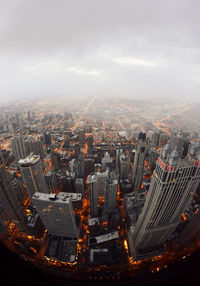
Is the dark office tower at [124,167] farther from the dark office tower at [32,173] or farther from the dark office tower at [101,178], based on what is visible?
the dark office tower at [32,173]

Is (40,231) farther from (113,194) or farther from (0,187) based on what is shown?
(113,194)

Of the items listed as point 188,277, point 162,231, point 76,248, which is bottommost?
point 76,248

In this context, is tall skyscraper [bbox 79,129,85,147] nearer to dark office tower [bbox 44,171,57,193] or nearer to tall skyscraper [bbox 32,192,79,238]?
dark office tower [bbox 44,171,57,193]

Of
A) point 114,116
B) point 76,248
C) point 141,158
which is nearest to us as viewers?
point 76,248

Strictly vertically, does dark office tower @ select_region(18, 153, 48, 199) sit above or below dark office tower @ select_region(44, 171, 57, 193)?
above

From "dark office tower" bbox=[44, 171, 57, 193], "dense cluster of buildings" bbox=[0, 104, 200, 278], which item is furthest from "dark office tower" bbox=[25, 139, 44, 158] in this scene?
"dark office tower" bbox=[44, 171, 57, 193]

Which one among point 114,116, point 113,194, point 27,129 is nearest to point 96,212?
point 113,194

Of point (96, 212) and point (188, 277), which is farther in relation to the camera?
point (96, 212)
